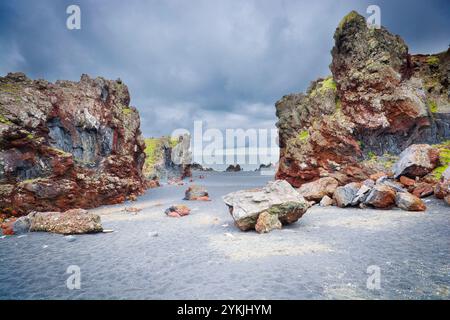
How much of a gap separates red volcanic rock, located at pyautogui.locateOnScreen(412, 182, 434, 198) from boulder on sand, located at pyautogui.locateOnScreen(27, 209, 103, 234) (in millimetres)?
18985

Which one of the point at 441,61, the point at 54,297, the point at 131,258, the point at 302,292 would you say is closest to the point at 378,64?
the point at 441,61

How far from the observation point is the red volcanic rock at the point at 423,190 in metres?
15.0

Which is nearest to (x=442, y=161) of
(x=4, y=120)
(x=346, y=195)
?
(x=346, y=195)

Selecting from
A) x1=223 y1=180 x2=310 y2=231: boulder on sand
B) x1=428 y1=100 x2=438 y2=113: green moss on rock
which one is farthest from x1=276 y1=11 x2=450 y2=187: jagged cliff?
x1=223 y1=180 x2=310 y2=231: boulder on sand

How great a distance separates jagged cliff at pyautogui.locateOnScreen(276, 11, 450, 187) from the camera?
21750 millimetres

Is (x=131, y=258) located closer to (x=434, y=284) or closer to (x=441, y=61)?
(x=434, y=284)

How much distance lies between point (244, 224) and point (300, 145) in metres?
19.1

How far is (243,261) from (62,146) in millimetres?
19411

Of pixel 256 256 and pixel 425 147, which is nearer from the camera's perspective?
pixel 256 256

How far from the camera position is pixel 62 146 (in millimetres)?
20047

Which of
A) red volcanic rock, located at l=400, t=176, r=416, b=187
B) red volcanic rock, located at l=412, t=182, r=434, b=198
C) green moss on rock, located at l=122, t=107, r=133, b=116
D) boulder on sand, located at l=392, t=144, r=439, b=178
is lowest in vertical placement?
red volcanic rock, located at l=412, t=182, r=434, b=198

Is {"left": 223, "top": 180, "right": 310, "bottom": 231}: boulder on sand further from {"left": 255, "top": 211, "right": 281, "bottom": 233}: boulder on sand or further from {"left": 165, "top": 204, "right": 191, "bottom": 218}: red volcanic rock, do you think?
{"left": 165, "top": 204, "right": 191, "bottom": 218}: red volcanic rock

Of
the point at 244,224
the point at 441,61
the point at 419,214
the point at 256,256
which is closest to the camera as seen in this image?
the point at 256,256
